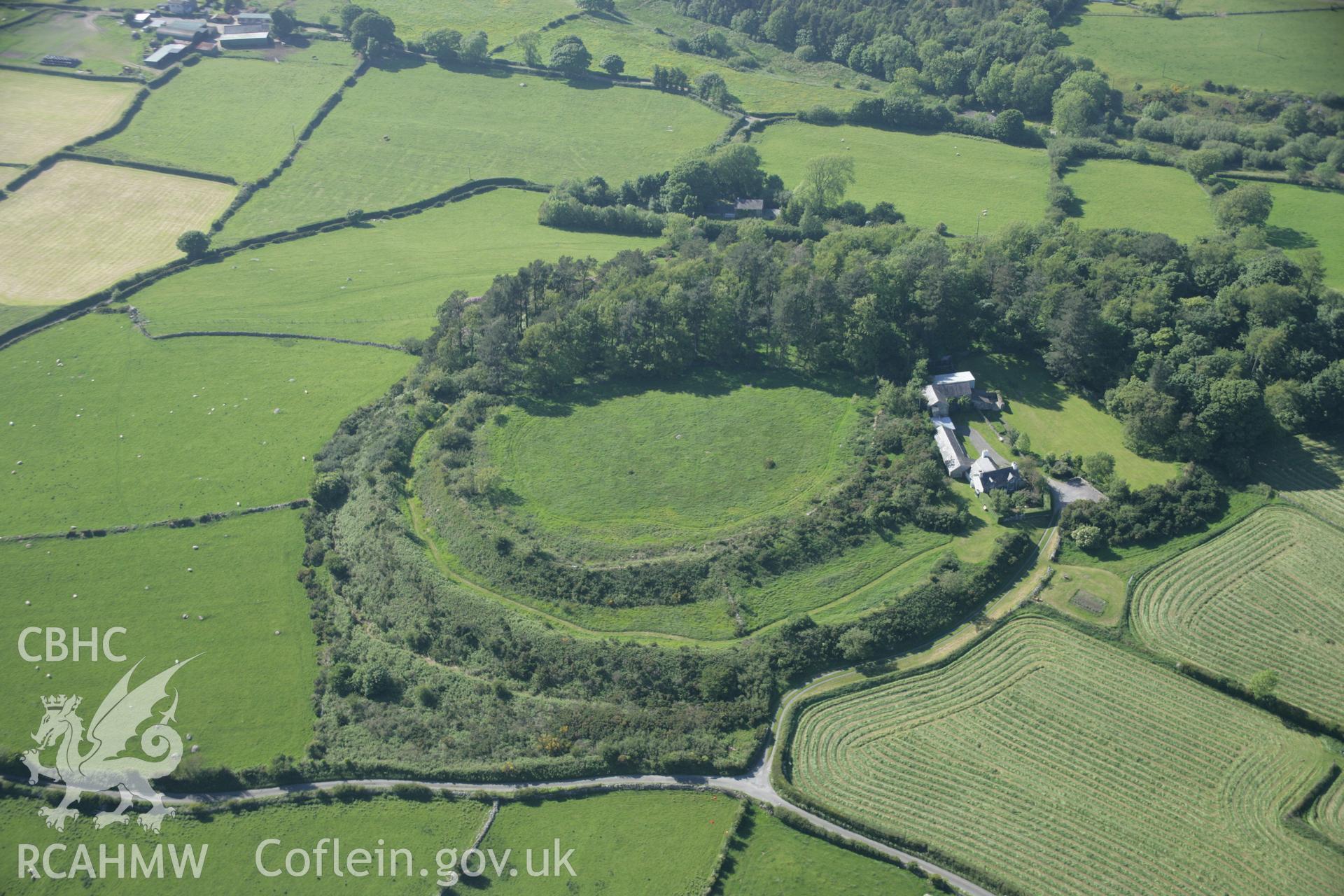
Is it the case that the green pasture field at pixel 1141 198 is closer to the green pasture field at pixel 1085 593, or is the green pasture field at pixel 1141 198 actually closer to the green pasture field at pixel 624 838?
the green pasture field at pixel 1085 593

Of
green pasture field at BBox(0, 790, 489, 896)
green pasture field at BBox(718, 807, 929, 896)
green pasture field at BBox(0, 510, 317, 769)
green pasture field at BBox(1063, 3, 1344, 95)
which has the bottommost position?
green pasture field at BBox(0, 790, 489, 896)

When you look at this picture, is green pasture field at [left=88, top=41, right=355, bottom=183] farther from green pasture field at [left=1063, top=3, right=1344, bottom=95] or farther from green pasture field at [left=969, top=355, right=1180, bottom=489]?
green pasture field at [left=1063, top=3, right=1344, bottom=95]

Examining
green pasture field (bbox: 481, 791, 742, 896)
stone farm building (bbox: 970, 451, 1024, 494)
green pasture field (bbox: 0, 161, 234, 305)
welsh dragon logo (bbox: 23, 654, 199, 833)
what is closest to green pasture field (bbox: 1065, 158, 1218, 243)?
stone farm building (bbox: 970, 451, 1024, 494)

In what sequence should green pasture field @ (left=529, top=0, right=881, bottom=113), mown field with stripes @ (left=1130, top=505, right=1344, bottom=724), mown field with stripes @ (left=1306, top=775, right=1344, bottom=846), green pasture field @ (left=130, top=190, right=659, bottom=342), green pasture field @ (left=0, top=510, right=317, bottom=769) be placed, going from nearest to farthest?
1. mown field with stripes @ (left=1306, top=775, right=1344, bottom=846)
2. mown field with stripes @ (left=1130, top=505, right=1344, bottom=724)
3. green pasture field @ (left=0, top=510, right=317, bottom=769)
4. green pasture field @ (left=130, top=190, right=659, bottom=342)
5. green pasture field @ (left=529, top=0, right=881, bottom=113)

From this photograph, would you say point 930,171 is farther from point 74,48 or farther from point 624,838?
point 74,48

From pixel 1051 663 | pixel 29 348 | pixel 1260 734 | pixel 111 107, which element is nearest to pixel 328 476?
pixel 29 348

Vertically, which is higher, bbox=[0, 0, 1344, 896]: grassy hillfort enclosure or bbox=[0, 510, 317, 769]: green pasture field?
bbox=[0, 0, 1344, 896]: grassy hillfort enclosure
